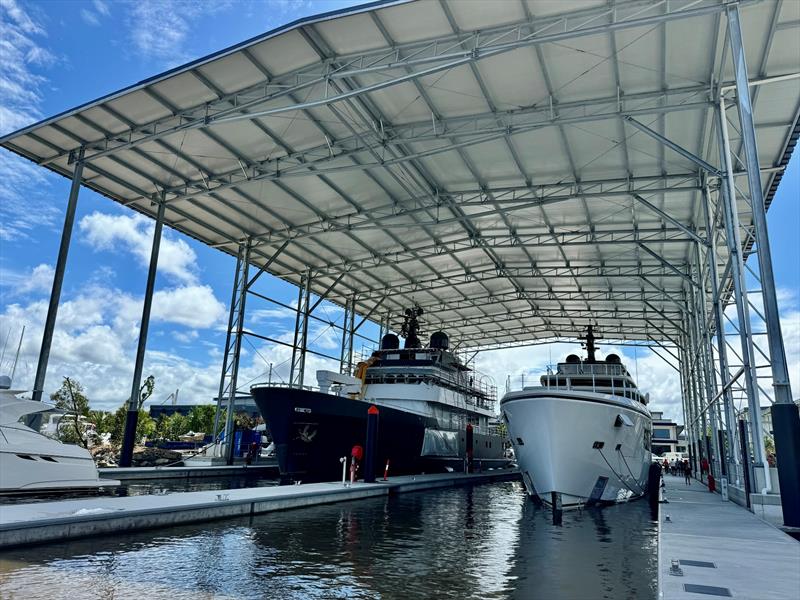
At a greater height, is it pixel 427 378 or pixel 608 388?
pixel 427 378

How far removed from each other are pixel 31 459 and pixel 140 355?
7.80 metres

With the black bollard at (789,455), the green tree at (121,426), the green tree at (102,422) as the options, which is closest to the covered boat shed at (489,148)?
the black bollard at (789,455)

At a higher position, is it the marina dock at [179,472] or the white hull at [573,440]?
the white hull at [573,440]

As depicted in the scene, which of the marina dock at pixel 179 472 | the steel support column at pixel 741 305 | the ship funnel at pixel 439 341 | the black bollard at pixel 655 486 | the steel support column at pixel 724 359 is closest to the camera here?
the steel support column at pixel 741 305

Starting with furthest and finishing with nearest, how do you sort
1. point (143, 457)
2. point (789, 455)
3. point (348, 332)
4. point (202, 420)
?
1. point (202, 420)
2. point (348, 332)
3. point (143, 457)
4. point (789, 455)

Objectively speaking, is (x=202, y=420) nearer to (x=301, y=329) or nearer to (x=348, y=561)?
(x=301, y=329)

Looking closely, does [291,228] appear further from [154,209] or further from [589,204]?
[589,204]

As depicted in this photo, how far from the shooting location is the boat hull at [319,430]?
55.2ft

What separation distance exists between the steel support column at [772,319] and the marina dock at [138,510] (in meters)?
9.49

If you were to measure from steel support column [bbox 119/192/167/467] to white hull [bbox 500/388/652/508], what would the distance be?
13.8 meters

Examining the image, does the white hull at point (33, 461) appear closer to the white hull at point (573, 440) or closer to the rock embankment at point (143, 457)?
the white hull at point (573, 440)

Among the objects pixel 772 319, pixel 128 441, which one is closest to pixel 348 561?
pixel 772 319

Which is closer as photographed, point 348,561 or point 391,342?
point 348,561

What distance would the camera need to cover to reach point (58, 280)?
1700 cm
